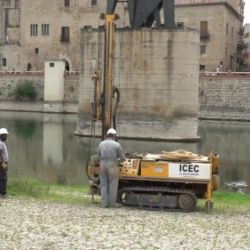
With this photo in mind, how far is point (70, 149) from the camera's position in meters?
29.2

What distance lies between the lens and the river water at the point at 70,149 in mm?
21750

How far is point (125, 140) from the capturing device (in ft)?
106

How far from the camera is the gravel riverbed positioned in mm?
8734

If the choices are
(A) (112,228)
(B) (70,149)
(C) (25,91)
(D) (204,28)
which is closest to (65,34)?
(C) (25,91)

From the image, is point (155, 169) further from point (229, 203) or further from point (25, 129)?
point (25, 129)

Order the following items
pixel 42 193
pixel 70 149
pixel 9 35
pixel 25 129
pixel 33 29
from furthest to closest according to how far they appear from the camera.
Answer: pixel 9 35 < pixel 33 29 < pixel 25 129 < pixel 70 149 < pixel 42 193

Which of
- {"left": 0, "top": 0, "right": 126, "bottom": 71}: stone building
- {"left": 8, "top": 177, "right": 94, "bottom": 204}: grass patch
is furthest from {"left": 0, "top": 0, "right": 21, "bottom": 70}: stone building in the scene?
{"left": 8, "top": 177, "right": 94, "bottom": 204}: grass patch

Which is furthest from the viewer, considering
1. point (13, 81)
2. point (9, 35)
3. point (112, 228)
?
point (9, 35)

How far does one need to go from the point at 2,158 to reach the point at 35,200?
104 centimetres

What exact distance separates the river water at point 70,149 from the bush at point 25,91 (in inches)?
738

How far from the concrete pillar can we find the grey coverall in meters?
49.0

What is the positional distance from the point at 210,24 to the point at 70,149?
36.9 metres

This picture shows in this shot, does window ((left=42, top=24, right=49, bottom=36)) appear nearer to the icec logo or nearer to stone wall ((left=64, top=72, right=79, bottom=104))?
stone wall ((left=64, top=72, right=79, bottom=104))

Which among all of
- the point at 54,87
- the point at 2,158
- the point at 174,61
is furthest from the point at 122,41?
the point at 54,87
